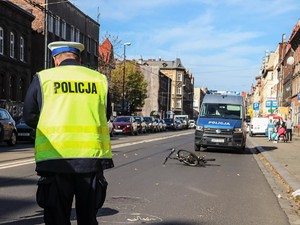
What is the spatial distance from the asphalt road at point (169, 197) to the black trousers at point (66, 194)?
2950 mm

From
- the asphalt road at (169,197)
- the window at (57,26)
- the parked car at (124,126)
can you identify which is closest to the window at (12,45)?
the window at (57,26)

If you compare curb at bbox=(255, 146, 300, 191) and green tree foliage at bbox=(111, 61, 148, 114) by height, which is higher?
green tree foliage at bbox=(111, 61, 148, 114)

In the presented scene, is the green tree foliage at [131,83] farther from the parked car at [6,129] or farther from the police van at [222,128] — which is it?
the police van at [222,128]

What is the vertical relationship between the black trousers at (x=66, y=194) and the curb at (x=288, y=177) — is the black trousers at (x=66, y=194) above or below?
above

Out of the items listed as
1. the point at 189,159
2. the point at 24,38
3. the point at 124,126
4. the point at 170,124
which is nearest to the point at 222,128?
the point at 189,159

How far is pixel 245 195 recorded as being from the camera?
871 cm

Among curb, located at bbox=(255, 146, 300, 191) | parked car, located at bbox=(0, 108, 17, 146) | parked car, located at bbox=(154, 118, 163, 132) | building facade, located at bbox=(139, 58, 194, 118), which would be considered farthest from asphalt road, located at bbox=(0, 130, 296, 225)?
building facade, located at bbox=(139, 58, 194, 118)

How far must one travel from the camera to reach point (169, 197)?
8125mm

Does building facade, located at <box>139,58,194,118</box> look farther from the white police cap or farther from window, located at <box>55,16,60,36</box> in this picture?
the white police cap

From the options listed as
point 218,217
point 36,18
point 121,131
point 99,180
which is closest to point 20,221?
point 218,217

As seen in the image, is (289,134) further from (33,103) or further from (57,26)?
(33,103)

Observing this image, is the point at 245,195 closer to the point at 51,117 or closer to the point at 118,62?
the point at 51,117

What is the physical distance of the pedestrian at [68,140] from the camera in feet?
10.1

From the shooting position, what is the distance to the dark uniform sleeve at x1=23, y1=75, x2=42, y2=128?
321cm
